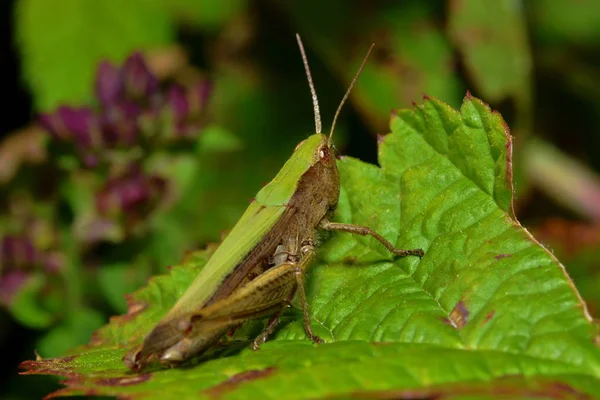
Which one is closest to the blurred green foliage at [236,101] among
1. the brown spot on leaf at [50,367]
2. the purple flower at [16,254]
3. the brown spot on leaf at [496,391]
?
the purple flower at [16,254]

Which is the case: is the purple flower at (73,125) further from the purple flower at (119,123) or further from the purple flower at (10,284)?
the purple flower at (10,284)

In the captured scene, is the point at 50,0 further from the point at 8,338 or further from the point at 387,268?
the point at 387,268

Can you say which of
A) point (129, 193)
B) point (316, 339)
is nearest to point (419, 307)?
point (316, 339)

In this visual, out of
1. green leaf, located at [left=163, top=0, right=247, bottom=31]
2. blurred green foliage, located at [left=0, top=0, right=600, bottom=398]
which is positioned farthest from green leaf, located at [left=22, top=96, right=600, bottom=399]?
green leaf, located at [left=163, top=0, right=247, bottom=31]

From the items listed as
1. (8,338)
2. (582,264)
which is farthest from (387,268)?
(8,338)

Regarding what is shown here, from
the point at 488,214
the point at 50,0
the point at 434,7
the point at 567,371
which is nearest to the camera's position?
the point at 567,371

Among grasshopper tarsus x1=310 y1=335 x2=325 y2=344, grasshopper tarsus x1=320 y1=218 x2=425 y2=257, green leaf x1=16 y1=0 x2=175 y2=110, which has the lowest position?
grasshopper tarsus x1=310 y1=335 x2=325 y2=344

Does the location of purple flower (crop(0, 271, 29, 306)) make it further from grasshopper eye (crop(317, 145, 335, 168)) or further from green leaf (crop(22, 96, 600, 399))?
grasshopper eye (crop(317, 145, 335, 168))

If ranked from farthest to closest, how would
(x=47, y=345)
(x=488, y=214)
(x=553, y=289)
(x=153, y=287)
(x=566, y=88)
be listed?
(x=566, y=88), (x=47, y=345), (x=153, y=287), (x=488, y=214), (x=553, y=289)

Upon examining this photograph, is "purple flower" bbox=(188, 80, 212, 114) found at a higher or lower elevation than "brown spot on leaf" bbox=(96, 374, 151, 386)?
higher
